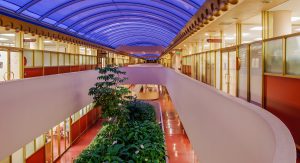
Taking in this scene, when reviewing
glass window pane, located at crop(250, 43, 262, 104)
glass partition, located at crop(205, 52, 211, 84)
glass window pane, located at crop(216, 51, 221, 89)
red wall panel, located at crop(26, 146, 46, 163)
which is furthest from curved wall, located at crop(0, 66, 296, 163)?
glass partition, located at crop(205, 52, 211, 84)

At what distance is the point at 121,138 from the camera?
12.8 meters

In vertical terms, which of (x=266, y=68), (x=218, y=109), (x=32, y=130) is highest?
(x=266, y=68)

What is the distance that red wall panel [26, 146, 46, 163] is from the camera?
11927 millimetres

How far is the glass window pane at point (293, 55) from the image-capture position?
4.95m

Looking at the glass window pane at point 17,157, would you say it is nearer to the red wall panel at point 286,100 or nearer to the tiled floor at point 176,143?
the tiled floor at point 176,143

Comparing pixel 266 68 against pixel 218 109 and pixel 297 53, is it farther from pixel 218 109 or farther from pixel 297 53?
pixel 218 109

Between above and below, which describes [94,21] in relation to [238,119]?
above

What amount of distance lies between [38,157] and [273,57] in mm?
11128

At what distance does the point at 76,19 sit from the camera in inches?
662

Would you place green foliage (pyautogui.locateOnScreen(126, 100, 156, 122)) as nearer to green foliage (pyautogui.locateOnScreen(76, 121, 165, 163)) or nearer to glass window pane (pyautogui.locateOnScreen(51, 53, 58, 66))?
green foliage (pyautogui.locateOnScreen(76, 121, 165, 163))

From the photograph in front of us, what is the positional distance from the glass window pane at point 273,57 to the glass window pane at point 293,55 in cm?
38

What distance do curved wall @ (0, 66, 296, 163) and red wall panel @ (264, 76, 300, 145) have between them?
1573 millimetres

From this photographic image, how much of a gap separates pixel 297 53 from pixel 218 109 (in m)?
2.11

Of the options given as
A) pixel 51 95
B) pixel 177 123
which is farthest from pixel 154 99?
pixel 51 95
